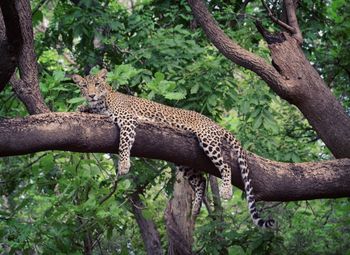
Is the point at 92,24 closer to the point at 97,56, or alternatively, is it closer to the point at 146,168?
the point at 97,56

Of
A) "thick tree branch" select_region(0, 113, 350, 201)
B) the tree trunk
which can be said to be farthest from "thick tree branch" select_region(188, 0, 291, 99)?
"thick tree branch" select_region(0, 113, 350, 201)

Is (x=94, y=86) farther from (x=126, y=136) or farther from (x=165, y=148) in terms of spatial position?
(x=165, y=148)

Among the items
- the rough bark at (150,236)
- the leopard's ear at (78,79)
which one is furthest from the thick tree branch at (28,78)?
the rough bark at (150,236)

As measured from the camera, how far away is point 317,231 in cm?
1401

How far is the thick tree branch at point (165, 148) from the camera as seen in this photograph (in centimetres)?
695

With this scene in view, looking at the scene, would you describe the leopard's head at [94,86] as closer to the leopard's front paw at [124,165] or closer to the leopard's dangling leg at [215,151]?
the leopard's front paw at [124,165]

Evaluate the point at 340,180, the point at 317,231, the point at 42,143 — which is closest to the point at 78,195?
the point at 42,143

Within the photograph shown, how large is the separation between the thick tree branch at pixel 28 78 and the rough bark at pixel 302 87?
2.28 meters

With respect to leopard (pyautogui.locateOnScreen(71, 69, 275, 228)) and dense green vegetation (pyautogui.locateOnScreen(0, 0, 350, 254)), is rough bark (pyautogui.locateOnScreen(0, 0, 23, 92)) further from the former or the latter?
dense green vegetation (pyautogui.locateOnScreen(0, 0, 350, 254))

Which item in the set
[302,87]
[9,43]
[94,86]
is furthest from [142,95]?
[9,43]

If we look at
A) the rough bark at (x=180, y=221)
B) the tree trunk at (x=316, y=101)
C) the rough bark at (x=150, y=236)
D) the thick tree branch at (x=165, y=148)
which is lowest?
the rough bark at (x=150, y=236)

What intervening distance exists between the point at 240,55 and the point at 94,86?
5.72 ft

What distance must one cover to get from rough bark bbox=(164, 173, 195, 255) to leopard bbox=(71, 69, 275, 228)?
3549 millimetres

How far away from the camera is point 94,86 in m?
9.00
